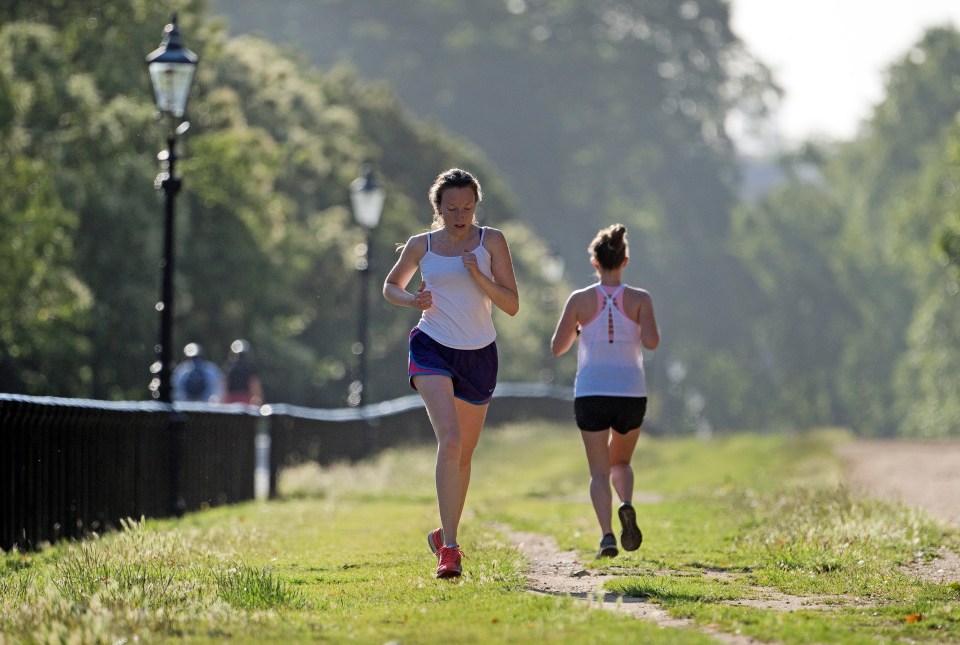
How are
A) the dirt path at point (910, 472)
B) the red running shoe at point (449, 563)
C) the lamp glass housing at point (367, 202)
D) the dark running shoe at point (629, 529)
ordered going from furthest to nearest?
the lamp glass housing at point (367, 202) → the dirt path at point (910, 472) → the dark running shoe at point (629, 529) → the red running shoe at point (449, 563)

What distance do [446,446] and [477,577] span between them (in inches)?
28.6

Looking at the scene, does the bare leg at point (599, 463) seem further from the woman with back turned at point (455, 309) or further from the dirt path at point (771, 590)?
the woman with back turned at point (455, 309)

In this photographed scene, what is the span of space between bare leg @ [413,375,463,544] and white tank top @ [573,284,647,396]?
1.42 metres

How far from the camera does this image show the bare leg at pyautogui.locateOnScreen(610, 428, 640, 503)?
10445mm

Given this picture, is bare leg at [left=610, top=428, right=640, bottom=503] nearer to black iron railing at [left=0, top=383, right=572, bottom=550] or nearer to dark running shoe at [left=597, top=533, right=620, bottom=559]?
dark running shoe at [left=597, top=533, right=620, bottom=559]

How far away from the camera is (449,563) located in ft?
28.5

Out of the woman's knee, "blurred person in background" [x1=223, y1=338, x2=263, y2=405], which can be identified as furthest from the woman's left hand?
"blurred person in background" [x1=223, y1=338, x2=263, y2=405]

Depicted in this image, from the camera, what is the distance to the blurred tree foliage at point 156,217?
2556 centimetres

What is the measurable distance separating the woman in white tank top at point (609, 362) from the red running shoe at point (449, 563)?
1.75 m

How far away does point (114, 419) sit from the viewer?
14.0 metres

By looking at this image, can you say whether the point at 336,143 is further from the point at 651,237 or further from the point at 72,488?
the point at 651,237

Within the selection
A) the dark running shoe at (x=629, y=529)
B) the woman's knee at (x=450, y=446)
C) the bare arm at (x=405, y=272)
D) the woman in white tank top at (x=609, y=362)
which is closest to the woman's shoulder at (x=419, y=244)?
the bare arm at (x=405, y=272)

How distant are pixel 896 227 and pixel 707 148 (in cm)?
2042

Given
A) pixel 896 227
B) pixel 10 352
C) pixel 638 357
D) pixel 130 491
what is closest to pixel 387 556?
pixel 638 357
